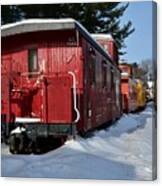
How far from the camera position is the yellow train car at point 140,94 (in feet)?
11.1

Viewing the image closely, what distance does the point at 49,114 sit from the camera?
3.51 metres

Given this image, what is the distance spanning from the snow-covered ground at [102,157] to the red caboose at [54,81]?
85 mm

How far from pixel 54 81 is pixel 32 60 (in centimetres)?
18

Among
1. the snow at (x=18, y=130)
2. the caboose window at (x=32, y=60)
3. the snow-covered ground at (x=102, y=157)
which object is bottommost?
the snow-covered ground at (x=102, y=157)

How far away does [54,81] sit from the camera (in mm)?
3482

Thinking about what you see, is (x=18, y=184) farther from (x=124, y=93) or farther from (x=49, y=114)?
(x=124, y=93)

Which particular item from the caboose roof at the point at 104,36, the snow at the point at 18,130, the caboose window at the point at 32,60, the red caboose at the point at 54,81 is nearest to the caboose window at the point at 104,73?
the red caboose at the point at 54,81

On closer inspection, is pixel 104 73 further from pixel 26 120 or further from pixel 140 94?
pixel 26 120

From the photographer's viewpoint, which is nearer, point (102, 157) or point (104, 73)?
point (102, 157)

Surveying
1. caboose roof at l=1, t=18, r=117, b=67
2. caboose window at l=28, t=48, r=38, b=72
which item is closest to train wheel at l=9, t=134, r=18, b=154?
caboose window at l=28, t=48, r=38, b=72

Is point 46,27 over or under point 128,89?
over

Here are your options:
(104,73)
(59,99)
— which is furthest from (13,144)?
(104,73)

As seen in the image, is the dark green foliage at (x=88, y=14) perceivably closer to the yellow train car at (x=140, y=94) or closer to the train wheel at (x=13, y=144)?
the yellow train car at (x=140, y=94)

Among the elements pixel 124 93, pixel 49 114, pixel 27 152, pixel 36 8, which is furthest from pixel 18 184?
pixel 36 8
